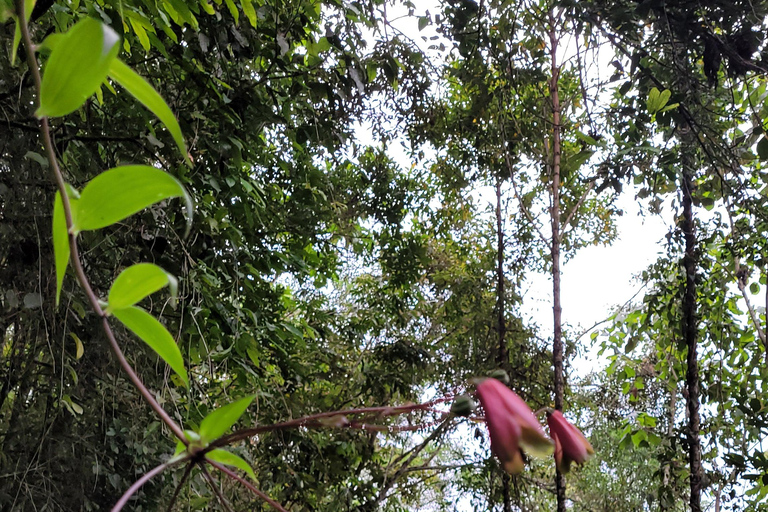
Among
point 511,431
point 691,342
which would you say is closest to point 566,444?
point 511,431

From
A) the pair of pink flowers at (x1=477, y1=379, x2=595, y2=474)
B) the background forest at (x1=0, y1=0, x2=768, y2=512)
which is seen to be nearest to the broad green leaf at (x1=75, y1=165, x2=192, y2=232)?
the background forest at (x1=0, y1=0, x2=768, y2=512)

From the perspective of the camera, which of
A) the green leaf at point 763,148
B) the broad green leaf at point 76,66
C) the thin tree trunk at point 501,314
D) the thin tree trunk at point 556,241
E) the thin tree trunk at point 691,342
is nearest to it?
the broad green leaf at point 76,66

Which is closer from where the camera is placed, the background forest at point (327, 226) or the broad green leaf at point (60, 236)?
the broad green leaf at point (60, 236)

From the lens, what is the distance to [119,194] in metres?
0.18

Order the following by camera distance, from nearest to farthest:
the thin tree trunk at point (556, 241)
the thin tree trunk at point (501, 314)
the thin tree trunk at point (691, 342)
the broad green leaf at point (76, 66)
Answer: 1. the broad green leaf at point (76, 66)
2. the thin tree trunk at point (691, 342)
3. the thin tree trunk at point (556, 241)
4. the thin tree trunk at point (501, 314)

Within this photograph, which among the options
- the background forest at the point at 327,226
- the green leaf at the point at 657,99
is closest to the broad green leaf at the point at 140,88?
the background forest at the point at 327,226

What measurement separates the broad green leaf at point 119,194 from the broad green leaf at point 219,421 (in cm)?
8

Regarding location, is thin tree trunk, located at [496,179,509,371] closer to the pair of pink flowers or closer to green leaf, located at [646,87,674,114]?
green leaf, located at [646,87,674,114]

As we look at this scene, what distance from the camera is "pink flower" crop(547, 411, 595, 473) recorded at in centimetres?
24

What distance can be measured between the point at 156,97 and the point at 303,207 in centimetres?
166

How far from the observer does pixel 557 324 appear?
77.0 inches

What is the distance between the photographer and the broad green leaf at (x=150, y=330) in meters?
0.20

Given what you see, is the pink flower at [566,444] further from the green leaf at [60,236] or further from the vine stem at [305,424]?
the green leaf at [60,236]

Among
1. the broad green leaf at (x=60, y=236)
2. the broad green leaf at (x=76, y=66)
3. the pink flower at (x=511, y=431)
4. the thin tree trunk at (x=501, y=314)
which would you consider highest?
the thin tree trunk at (x=501, y=314)
